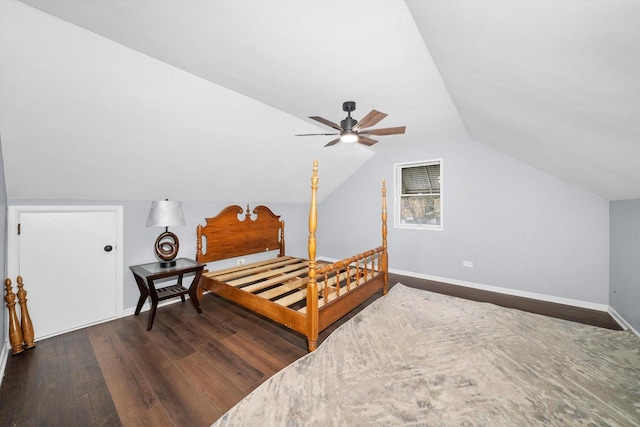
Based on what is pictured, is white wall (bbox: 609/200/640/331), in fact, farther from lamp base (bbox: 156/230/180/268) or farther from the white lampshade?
lamp base (bbox: 156/230/180/268)

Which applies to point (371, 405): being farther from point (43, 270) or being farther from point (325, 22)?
point (43, 270)

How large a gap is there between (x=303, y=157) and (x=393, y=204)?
7.58 feet

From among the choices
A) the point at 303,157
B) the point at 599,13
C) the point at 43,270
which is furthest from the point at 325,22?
the point at 43,270

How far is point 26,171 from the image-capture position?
8.36 feet

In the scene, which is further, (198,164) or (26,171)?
(198,164)

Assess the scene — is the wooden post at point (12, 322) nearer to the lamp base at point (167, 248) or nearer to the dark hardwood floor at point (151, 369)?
the dark hardwood floor at point (151, 369)

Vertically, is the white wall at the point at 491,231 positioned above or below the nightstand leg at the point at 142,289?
above

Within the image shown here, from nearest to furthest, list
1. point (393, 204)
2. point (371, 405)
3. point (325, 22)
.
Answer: point (325, 22), point (371, 405), point (393, 204)

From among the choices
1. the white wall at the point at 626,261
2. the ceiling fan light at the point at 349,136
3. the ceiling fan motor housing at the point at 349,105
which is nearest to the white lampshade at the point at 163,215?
the ceiling fan light at the point at 349,136

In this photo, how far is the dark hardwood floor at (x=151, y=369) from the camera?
1.83 metres

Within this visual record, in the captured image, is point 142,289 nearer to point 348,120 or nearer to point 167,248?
point 167,248

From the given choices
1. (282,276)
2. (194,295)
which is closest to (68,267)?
(194,295)

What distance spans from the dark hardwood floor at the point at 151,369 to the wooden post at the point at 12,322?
12 centimetres

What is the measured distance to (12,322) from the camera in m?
2.49
